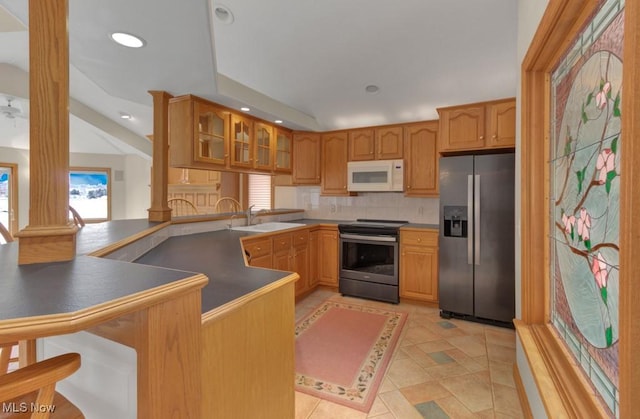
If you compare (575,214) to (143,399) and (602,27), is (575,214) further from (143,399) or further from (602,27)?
(143,399)

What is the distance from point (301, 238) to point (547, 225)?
254 cm

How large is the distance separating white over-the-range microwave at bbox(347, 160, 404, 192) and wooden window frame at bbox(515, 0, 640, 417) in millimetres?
2082

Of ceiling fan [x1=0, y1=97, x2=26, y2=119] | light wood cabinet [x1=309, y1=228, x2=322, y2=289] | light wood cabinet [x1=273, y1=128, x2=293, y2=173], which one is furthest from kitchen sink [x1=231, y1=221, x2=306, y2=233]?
ceiling fan [x1=0, y1=97, x2=26, y2=119]

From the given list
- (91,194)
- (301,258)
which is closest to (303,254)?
(301,258)

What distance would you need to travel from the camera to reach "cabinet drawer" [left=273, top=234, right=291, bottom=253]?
127 inches

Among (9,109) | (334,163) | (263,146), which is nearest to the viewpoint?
(263,146)

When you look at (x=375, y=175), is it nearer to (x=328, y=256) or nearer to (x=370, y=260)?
(x=370, y=260)

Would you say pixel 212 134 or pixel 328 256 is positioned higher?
pixel 212 134

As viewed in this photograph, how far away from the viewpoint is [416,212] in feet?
13.1

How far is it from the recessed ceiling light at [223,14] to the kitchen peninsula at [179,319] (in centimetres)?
203

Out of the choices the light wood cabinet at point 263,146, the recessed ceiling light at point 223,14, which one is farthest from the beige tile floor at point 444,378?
the recessed ceiling light at point 223,14

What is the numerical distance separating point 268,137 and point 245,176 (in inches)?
62.5

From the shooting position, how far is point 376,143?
13.0 ft

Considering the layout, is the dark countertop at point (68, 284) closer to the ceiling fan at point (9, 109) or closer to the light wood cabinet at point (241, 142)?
the light wood cabinet at point (241, 142)
